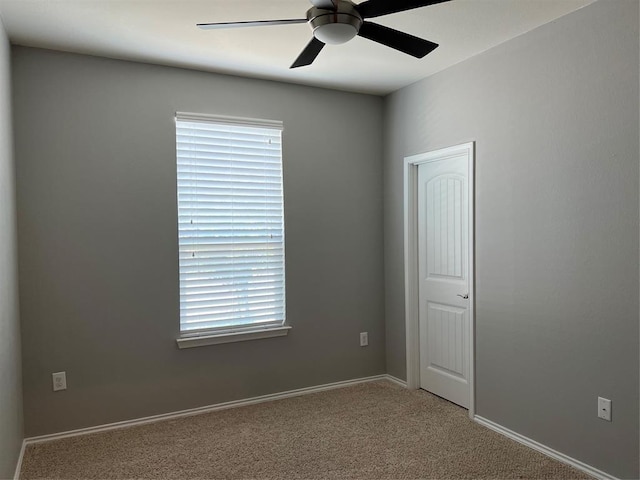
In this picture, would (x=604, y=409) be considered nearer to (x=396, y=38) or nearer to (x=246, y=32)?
(x=396, y=38)

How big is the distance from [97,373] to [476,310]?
2.65 meters

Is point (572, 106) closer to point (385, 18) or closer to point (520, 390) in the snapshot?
point (385, 18)

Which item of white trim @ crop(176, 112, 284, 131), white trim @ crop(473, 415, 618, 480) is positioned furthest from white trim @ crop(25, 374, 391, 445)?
white trim @ crop(176, 112, 284, 131)

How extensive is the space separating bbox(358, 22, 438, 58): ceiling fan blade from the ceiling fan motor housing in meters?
0.07

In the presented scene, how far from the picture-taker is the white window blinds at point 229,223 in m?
3.57

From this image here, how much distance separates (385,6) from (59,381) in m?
3.00

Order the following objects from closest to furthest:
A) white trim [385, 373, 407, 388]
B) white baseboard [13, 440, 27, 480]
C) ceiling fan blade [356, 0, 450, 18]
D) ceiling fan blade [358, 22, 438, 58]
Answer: ceiling fan blade [356, 0, 450, 18] → ceiling fan blade [358, 22, 438, 58] → white baseboard [13, 440, 27, 480] → white trim [385, 373, 407, 388]

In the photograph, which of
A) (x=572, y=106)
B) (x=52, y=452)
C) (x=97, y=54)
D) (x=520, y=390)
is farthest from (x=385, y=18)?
(x=52, y=452)

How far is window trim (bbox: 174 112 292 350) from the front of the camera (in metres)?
3.55

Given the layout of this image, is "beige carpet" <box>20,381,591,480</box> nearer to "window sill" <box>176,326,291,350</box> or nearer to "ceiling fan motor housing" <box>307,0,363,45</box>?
"window sill" <box>176,326,291,350</box>

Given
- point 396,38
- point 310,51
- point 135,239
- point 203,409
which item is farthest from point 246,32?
point 203,409

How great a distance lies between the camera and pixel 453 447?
3.01 meters

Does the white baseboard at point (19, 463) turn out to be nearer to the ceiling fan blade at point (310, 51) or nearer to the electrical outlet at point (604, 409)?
the ceiling fan blade at point (310, 51)

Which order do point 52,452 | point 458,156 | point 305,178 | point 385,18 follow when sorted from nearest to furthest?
point 385,18
point 52,452
point 458,156
point 305,178
